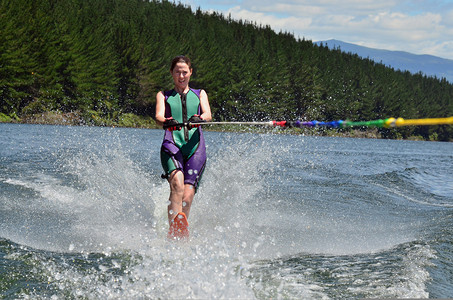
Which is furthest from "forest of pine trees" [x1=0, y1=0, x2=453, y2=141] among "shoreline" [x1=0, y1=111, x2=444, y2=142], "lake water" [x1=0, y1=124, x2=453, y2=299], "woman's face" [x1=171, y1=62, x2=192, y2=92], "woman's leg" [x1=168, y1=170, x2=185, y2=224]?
"woman's leg" [x1=168, y1=170, x2=185, y2=224]

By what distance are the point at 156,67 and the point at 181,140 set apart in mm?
51317

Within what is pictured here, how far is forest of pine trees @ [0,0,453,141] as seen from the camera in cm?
4228

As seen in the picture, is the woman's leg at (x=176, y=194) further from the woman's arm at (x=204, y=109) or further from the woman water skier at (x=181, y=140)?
the woman's arm at (x=204, y=109)

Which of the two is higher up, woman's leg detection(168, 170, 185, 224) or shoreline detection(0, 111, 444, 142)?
woman's leg detection(168, 170, 185, 224)

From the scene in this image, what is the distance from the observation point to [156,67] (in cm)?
5556

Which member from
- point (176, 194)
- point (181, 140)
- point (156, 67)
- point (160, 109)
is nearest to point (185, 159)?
point (181, 140)

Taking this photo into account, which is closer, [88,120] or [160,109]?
[160,109]

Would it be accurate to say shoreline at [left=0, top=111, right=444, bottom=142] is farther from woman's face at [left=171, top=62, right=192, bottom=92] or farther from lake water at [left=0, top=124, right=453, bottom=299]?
woman's face at [left=171, top=62, right=192, bottom=92]

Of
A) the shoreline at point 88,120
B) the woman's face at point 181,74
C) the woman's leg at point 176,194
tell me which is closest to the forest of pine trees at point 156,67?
the shoreline at point 88,120

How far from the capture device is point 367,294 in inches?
145

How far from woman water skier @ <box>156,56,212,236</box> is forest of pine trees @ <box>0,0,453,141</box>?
36.6 m

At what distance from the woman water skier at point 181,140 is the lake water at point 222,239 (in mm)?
468

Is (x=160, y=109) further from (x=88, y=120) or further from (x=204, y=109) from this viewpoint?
(x=88, y=120)

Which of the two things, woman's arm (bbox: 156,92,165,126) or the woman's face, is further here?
the woman's face
